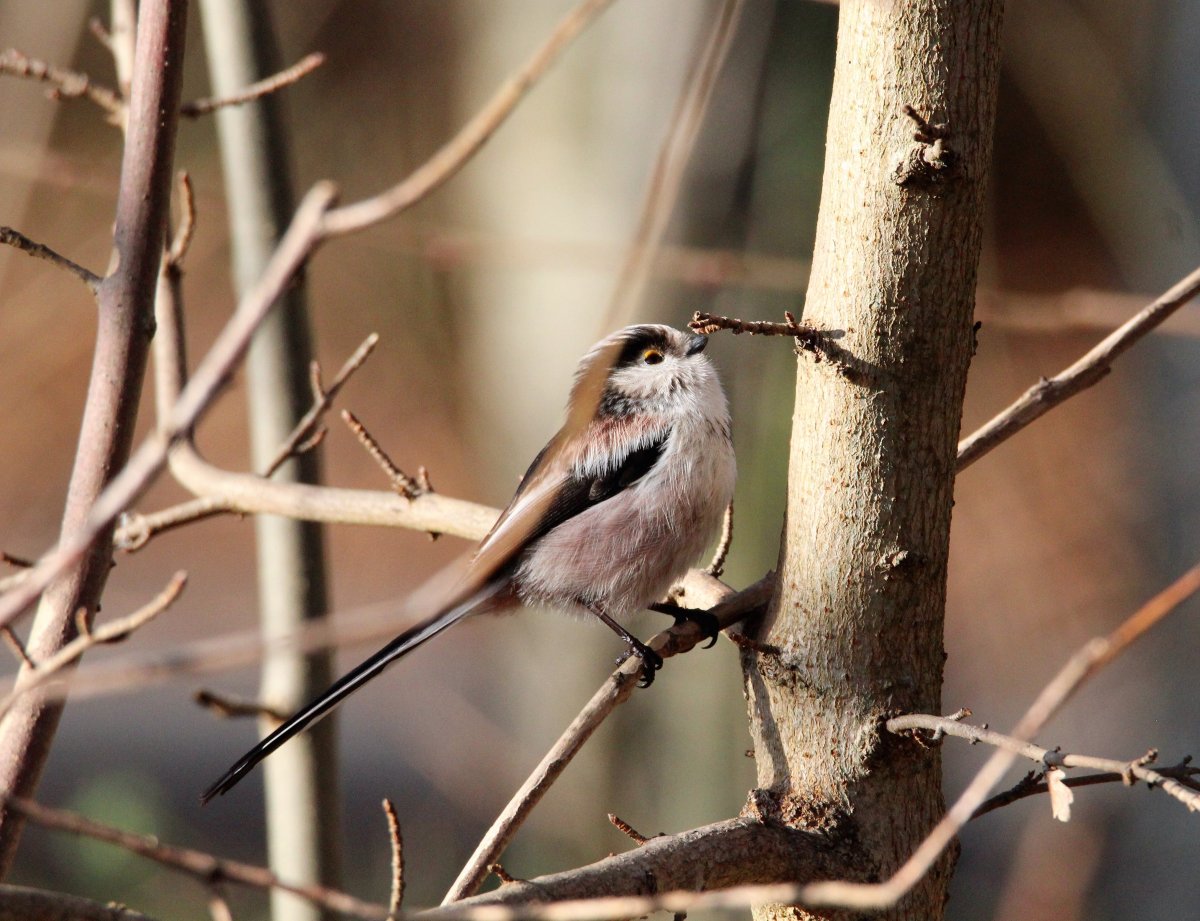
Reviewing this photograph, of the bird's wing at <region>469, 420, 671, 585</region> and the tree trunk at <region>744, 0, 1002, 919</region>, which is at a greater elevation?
the bird's wing at <region>469, 420, 671, 585</region>

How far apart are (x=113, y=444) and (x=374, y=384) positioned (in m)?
12.2

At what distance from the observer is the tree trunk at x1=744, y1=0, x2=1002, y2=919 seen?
1490mm

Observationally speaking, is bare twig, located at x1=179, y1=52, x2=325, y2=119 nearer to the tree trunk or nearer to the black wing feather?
the tree trunk

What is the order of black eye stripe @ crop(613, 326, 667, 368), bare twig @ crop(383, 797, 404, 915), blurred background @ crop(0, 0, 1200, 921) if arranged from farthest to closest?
blurred background @ crop(0, 0, 1200, 921) → black eye stripe @ crop(613, 326, 667, 368) → bare twig @ crop(383, 797, 404, 915)

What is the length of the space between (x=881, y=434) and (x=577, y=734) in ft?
1.90

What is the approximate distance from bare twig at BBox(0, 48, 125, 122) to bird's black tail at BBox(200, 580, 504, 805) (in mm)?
1105

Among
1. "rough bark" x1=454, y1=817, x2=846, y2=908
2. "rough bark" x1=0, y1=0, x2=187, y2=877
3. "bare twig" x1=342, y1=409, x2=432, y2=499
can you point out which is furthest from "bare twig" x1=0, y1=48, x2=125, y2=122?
"rough bark" x1=454, y1=817, x2=846, y2=908

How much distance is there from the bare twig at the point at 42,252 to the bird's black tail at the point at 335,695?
2.21ft

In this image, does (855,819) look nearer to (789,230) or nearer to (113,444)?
(113,444)

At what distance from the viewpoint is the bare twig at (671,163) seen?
1176 mm

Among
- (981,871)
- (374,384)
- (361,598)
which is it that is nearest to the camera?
(981,871)

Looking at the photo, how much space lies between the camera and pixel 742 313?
12.8 feet

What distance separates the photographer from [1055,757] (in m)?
1.28

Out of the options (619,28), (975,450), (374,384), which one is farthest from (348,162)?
(975,450)
